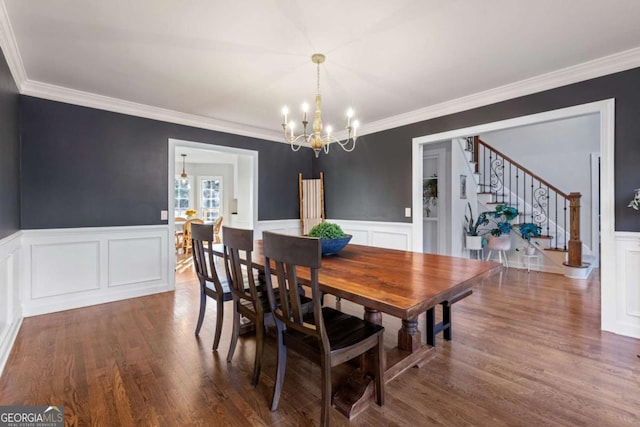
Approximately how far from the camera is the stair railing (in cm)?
547

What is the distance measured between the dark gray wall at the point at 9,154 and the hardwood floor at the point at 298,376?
1032 millimetres

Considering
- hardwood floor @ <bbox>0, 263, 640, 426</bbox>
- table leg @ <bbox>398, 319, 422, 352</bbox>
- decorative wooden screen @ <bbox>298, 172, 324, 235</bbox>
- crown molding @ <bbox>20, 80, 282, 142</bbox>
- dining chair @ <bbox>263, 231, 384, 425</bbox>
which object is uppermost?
crown molding @ <bbox>20, 80, 282, 142</bbox>

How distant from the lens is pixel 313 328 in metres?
1.50

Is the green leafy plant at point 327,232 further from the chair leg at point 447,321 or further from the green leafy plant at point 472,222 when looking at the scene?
the green leafy plant at point 472,222

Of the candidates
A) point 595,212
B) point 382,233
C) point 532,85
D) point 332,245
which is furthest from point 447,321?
point 595,212

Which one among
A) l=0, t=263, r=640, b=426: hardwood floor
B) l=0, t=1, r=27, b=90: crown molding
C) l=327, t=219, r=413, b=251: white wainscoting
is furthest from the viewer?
l=327, t=219, r=413, b=251: white wainscoting

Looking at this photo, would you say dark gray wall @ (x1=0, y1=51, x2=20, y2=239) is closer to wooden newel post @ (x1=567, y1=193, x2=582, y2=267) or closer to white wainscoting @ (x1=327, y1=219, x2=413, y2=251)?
white wainscoting @ (x1=327, y1=219, x2=413, y2=251)

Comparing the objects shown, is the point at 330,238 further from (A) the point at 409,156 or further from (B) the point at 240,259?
(A) the point at 409,156

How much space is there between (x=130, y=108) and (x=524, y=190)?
6910 mm

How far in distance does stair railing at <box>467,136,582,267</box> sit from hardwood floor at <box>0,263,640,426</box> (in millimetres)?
3084

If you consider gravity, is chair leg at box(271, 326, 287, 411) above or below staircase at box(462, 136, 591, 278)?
below

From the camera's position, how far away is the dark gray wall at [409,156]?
2516mm

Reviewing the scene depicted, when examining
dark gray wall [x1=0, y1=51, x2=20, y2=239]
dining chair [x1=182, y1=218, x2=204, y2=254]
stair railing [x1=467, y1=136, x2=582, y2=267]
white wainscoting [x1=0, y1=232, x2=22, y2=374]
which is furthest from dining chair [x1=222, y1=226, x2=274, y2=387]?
stair railing [x1=467, y1=136, x2=582, y2=267]

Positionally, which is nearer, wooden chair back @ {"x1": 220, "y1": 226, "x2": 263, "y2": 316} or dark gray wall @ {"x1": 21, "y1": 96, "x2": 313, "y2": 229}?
wooden chair back @ {"x1": 220, "y1": 226, "x2": 263, "y2": 316}
